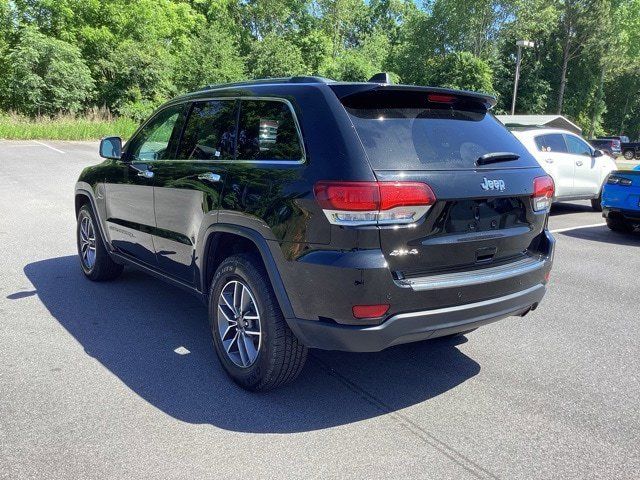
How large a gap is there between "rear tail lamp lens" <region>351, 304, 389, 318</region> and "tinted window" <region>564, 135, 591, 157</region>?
9.52 m

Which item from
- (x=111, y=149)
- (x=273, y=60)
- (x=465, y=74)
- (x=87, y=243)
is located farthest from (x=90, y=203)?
(x=465, y=74)

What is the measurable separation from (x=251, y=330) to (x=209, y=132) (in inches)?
59.1

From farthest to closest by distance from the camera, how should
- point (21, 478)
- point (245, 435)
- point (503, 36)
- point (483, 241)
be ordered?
1. point (503, 36)
2. point (483, 241)
3. point (245, 435)
4. point (21, 478)

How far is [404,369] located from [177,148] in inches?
93.1

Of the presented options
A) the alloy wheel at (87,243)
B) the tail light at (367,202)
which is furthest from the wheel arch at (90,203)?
the tail light at (367,202)

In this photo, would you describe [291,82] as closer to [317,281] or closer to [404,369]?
[317,281]

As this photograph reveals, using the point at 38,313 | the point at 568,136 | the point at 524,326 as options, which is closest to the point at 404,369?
the point at 524,326

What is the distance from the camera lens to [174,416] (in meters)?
3.12

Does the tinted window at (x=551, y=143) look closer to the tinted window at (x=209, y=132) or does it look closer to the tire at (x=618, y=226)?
the tire at (x=618, y=226)

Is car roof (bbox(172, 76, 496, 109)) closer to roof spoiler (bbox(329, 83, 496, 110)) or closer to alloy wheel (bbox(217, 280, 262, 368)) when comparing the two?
roof spoiler (bbox(329, 83, 496, 110))

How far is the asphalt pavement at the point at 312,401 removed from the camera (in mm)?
2707

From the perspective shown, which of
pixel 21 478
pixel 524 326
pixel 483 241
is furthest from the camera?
pixel 524 326

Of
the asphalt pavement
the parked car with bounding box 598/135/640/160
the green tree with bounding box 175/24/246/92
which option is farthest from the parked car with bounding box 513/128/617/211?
the parked car with bounding box 598/135/640/160

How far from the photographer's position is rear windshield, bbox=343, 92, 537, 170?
302 centimetres
